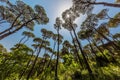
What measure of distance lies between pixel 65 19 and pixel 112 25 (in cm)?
1083

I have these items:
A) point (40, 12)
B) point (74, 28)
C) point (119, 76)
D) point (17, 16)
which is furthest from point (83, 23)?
point (119, 76)

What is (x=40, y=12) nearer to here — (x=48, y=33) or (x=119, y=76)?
(x=48, y=33)

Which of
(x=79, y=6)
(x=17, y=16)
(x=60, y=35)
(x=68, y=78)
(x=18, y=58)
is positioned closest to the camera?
(x=18, y=58)

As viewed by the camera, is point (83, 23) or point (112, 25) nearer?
point (112, 25)

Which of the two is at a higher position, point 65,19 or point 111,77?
point 65,19

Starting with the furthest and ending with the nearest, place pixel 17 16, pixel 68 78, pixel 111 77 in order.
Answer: pixel 17 16
pixel 68 78
pixel 111 77

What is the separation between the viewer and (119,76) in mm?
17141

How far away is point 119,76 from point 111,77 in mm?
1027

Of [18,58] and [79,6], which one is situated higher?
[79,6]

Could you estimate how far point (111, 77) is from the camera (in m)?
16.8

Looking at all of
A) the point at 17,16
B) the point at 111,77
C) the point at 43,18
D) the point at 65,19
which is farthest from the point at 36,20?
the point at 111,77

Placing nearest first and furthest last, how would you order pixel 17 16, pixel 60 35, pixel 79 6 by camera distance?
1. pixel 79 6
2. pixel 17 16
3. pixel 60 35

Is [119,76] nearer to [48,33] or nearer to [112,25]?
[112,25]

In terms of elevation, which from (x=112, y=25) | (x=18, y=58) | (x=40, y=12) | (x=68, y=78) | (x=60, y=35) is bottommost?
(x=18, y=58)
